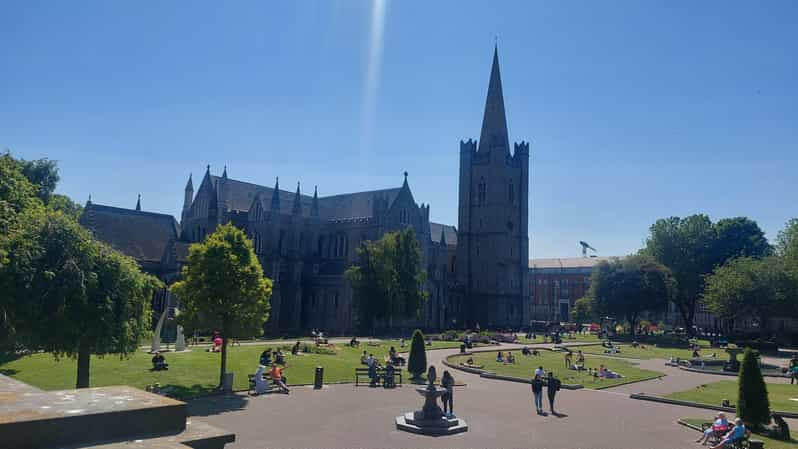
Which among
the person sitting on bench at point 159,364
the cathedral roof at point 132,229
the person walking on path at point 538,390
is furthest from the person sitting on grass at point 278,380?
the cathedral roof at point 132,229

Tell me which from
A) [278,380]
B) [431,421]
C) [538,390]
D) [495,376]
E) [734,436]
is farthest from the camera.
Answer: [495,376]

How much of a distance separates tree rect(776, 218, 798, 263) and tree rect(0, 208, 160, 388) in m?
74.1

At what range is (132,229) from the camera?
2837 inches

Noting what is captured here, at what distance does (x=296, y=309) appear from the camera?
7475 cm

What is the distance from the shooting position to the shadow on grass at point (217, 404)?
71.5 ft

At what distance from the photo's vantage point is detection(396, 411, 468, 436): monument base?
19766 mm

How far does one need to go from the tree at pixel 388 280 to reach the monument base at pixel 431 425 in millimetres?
43137

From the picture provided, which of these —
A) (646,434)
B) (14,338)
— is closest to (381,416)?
(646,434)

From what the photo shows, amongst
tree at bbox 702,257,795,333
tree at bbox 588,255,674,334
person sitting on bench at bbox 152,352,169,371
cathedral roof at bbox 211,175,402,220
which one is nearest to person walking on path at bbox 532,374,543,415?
person sitting on bench at bbox 152,352,169,371

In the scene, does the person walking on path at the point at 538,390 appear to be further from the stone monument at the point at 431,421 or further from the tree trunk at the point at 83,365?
the tree trunk at the point at 83,365

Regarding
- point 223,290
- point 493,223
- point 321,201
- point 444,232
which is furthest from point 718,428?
point 444,232

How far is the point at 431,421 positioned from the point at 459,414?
139 inches

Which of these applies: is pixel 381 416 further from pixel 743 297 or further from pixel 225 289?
pixel 743 297

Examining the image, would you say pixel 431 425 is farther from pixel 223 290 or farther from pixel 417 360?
pixel 417 360
